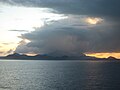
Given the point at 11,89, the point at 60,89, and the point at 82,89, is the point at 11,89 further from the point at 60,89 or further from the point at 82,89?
the point at 82,89

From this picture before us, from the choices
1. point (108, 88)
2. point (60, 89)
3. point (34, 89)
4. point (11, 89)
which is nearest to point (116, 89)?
point (108, 88)

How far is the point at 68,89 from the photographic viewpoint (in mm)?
108562

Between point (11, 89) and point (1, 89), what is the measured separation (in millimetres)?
4267

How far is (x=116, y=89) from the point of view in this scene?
10925 cm

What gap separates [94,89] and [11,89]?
34374mm

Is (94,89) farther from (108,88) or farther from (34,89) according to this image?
(34,89)

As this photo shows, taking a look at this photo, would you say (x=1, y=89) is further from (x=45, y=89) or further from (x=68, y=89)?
(x=68, y=89)

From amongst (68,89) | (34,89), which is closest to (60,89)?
(68,89)

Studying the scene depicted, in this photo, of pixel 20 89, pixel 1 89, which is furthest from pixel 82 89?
pixel 1 89

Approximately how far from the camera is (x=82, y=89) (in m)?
Answer: 110

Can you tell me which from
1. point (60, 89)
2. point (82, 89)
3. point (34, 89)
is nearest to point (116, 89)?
point (82, 89)

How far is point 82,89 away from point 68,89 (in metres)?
5.96

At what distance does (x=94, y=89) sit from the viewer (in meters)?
109

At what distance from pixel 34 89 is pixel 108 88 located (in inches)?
1222
